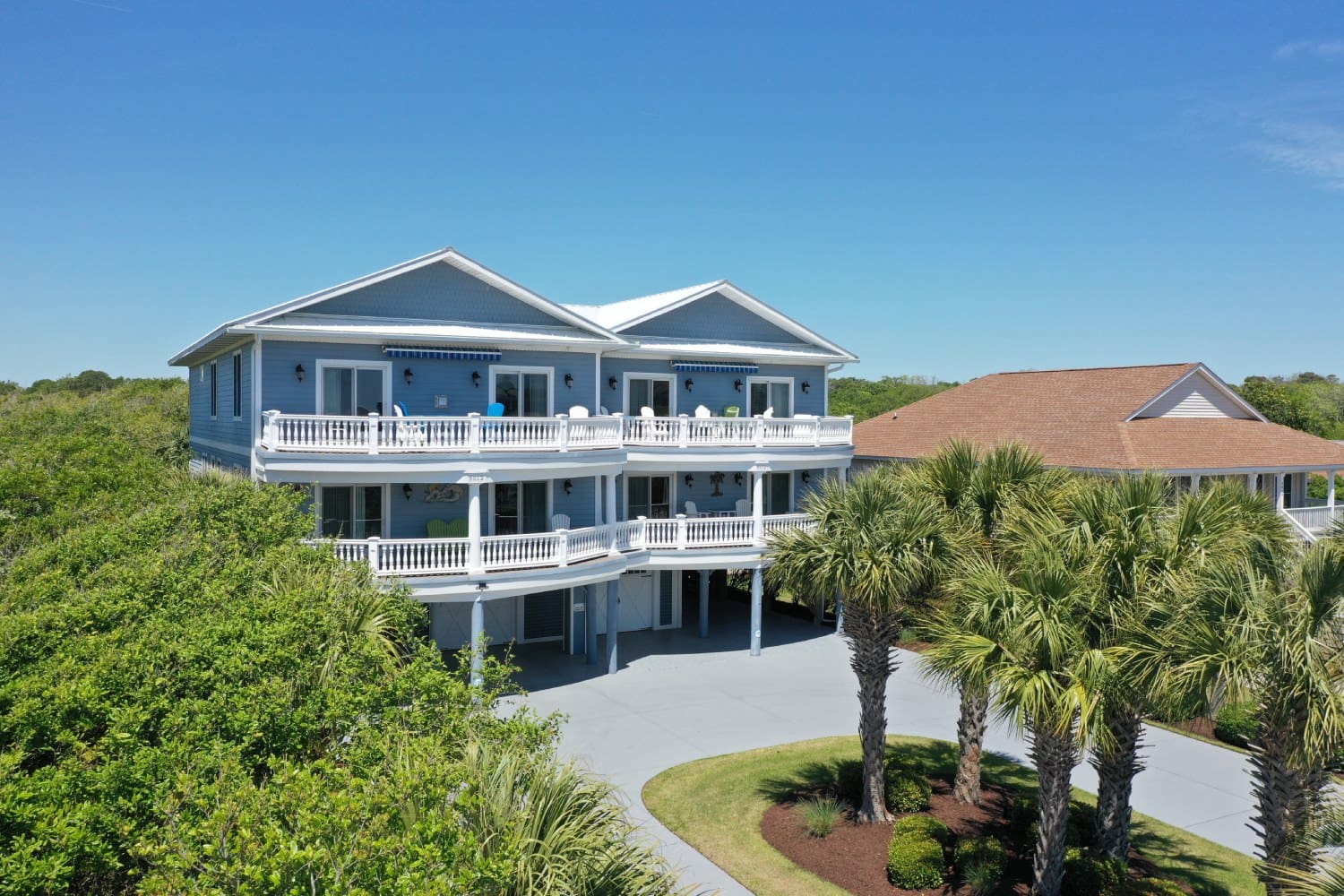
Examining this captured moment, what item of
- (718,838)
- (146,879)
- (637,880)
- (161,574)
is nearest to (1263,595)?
(637,880)

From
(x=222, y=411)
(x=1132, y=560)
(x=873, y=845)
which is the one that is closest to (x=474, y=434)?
(x=222, y=411)

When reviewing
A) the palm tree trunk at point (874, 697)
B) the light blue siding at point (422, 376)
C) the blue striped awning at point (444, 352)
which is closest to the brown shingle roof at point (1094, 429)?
the light blue siding at point (422, 376)

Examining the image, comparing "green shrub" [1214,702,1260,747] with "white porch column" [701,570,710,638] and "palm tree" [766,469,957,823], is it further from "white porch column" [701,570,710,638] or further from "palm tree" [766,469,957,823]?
"white porch column" [701,570,710,638]

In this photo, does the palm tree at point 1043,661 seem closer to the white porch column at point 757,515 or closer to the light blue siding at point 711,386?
the white porch column at point 757,515

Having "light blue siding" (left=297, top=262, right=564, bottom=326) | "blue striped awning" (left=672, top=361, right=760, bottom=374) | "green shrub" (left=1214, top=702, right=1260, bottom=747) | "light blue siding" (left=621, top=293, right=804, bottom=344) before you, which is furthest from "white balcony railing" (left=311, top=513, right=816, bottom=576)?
"green shrub" (left=1214, top=702, right=1260, bottom=747)

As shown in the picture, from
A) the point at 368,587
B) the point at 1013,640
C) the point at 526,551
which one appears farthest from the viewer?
the point at 526,551

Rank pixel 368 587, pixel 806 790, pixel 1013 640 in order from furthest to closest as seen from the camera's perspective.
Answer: pixel 806 790
pixel 368 587
pixel 1013 640

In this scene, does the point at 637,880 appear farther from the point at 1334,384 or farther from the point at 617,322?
the point at 1334,384
